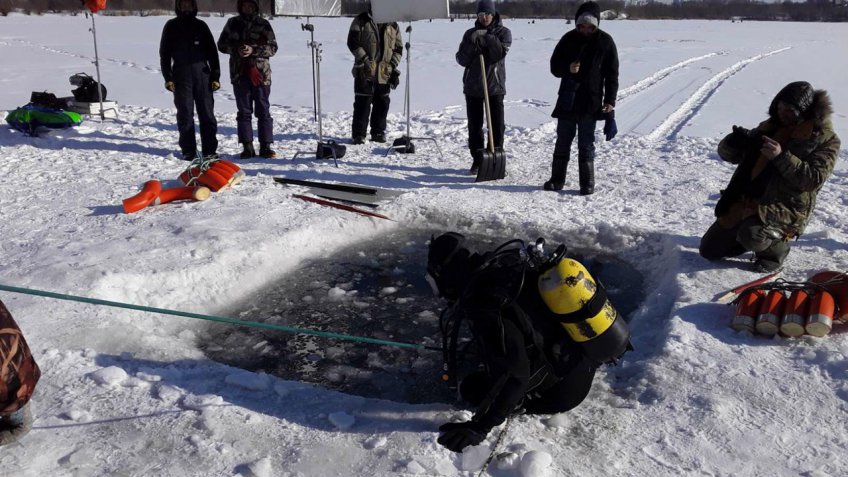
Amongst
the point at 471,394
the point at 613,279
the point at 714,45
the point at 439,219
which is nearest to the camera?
the point at 471,394

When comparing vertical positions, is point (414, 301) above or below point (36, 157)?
below

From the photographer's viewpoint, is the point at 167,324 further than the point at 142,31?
No

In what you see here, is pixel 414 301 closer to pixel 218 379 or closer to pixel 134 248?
pixel 218 379

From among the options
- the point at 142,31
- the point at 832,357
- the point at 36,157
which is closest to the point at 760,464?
the point at 832,357

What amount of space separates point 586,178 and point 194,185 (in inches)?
148

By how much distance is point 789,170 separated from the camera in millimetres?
4391

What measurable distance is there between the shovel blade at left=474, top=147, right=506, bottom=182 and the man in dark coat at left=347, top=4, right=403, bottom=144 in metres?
2.01

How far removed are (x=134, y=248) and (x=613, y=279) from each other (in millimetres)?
3571

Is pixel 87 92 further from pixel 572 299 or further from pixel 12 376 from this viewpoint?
pixel 572 299

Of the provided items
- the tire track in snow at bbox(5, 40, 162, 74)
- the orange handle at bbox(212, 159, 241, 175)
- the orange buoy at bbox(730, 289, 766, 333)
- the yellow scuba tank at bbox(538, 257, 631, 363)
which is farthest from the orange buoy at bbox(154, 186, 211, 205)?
the tire track in snow at bbox(5, 40, 162, 74)

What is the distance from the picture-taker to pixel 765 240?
4.62m

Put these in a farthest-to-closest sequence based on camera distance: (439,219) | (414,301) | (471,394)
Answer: (439,219), (414,301), (471,394)

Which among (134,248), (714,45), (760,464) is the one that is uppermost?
(714,45)

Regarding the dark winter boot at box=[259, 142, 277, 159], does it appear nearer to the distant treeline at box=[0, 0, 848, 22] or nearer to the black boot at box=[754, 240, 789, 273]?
the black boot at box=[754, 240, 789, 273]
